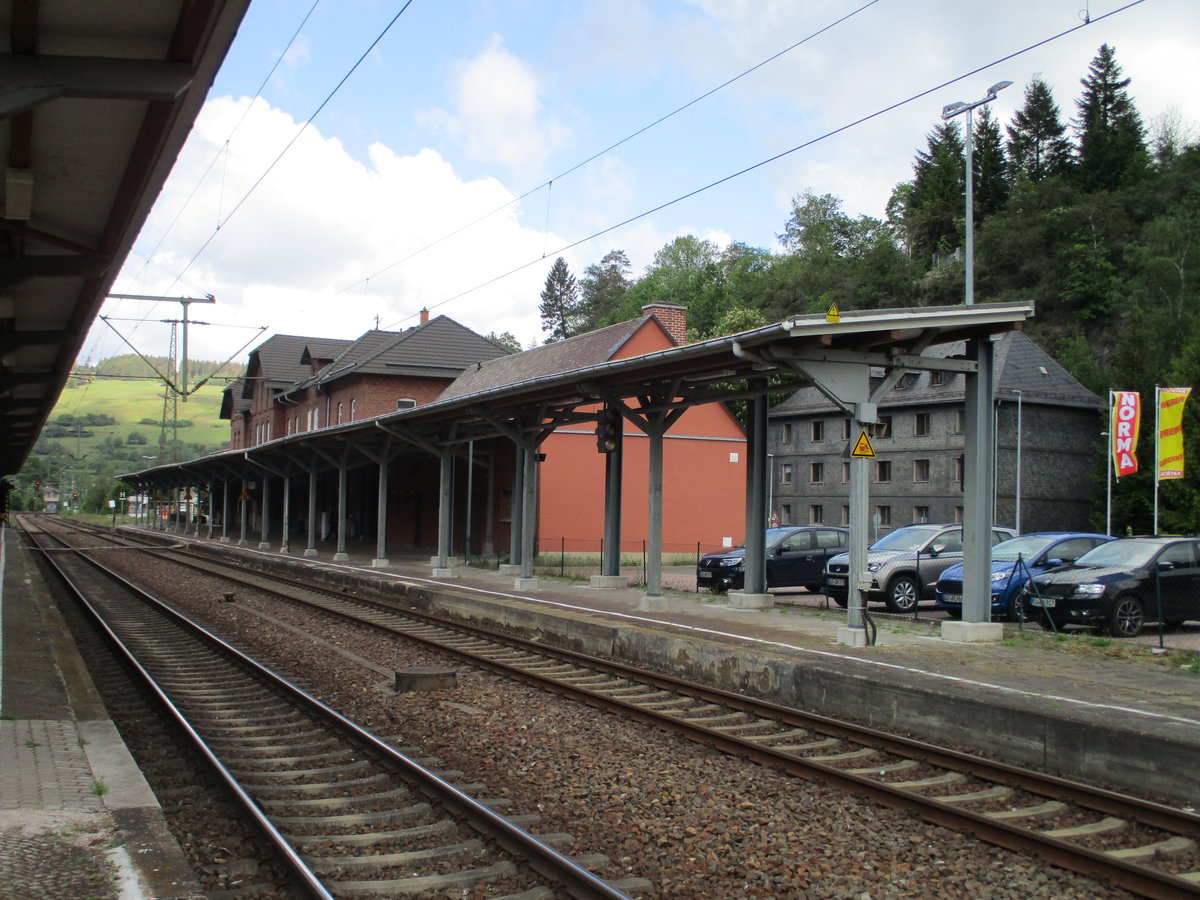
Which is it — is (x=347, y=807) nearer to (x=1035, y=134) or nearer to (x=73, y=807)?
(x=73, y=807)

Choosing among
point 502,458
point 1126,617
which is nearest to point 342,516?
point 502,458

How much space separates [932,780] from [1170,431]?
17117 mm

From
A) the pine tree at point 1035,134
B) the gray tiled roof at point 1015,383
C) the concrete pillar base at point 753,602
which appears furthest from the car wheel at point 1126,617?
the pine tree at point 1035,134

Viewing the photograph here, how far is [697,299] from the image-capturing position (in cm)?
8212

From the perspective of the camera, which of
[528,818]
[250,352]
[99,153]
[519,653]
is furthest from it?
[250,352]

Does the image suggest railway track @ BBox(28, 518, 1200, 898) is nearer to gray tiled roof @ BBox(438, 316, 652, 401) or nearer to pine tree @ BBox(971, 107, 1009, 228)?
gray tiled roof @ BBox(438, 316, 652, 401)

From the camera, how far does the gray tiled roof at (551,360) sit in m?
34.4

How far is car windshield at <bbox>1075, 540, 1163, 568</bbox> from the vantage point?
541 inches

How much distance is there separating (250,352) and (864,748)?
63467 millimetres

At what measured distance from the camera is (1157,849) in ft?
18.4

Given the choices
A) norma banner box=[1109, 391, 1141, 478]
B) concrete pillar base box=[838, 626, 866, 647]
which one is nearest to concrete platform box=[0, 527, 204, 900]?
concrete pillar base box=[838, 626, 866, 647]

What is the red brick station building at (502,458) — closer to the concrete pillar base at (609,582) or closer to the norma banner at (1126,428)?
the concrete pillar base at (609,582)

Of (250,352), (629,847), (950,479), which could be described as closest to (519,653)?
(629,847)

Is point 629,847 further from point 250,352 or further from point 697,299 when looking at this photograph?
point 697,299
